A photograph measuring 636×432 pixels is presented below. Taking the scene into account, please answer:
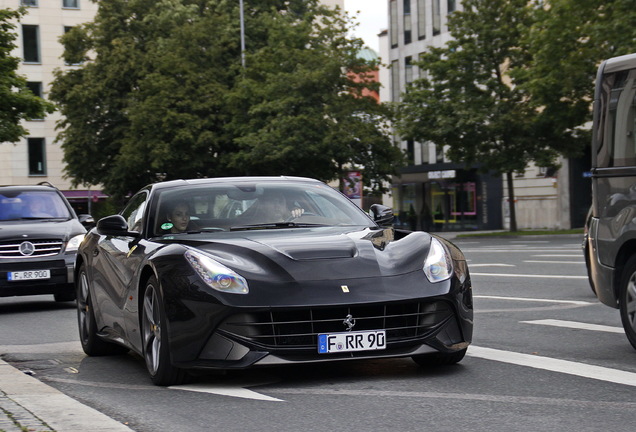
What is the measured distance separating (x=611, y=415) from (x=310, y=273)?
6.67ft

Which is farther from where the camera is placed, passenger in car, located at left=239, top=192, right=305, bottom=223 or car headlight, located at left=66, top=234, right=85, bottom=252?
car headlight, located at left=66, top=234, right=85, bottom=252

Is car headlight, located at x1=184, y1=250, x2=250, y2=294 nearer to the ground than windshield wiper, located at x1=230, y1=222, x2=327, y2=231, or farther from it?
nearer to the ground

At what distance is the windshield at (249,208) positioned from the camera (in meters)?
8.16

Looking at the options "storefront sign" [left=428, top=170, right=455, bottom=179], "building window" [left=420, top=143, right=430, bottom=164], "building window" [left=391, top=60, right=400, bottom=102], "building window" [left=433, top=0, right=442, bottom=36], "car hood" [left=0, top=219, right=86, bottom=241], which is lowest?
"car hood" [left=0, top=219, right=86, bottom=241]

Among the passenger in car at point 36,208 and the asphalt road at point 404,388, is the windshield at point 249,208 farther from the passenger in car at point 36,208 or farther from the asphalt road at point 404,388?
the passenger in car at point 36,208

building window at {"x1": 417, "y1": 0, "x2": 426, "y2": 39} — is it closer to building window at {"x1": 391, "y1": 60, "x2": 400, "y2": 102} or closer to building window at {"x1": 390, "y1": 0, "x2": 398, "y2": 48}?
building window at {"x1": 390, "y1": 0, "x2": 398, "y2": 48}

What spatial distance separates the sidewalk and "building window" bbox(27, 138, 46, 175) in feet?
219

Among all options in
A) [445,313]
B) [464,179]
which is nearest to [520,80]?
[464,179]

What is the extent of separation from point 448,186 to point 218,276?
5472cm

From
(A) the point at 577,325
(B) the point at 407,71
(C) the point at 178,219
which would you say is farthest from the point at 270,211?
(B) the point at 407,71

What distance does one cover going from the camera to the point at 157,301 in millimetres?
7293

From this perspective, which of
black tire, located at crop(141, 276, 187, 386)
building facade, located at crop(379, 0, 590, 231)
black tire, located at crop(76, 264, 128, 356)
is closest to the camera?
black tire, located at crop(141, 276, 187, 386)

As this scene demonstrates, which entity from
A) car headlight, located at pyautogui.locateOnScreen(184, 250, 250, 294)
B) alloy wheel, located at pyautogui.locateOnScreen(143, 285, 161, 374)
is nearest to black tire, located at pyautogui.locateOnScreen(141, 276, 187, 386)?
alloy wheel, located at pyautogui.locateOnScreen(143, 285, 161, 374)

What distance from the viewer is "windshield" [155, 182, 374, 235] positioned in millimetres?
8164
